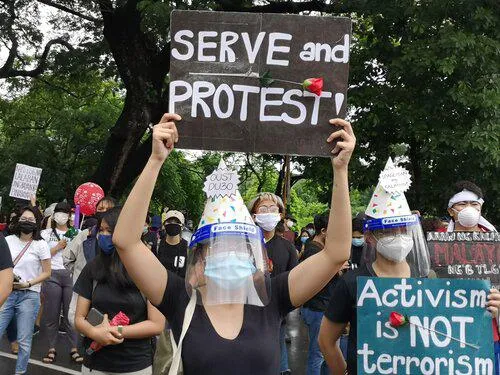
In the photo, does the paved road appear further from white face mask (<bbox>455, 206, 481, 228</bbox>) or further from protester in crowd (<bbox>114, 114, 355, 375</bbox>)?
protester in crowd (<bbox>114, 114, 355, 375</bbox>)

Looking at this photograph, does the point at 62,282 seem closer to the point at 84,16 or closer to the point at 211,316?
the point at 211,316

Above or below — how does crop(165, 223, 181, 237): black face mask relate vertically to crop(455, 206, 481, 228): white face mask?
above

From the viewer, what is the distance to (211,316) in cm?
271

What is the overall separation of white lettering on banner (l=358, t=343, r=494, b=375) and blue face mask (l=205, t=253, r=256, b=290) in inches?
35.6

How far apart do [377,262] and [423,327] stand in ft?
1.31

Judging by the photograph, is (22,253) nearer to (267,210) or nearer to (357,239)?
(267,210)

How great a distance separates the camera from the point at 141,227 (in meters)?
2.68

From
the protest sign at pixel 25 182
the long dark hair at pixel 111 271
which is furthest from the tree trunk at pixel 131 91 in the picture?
the long dark hair at pixel 111 271

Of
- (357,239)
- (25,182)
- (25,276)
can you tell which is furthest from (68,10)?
(357,239)

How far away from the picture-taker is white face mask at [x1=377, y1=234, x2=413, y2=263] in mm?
3512

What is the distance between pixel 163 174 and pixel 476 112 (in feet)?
63.4

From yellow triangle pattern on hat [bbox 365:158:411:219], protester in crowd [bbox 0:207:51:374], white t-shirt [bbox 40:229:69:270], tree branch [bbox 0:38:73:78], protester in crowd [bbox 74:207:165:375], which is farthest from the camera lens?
tree branch [bbox 0:38:73:78]

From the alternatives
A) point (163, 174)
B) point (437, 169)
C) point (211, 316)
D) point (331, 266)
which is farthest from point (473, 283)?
point (163, 174)

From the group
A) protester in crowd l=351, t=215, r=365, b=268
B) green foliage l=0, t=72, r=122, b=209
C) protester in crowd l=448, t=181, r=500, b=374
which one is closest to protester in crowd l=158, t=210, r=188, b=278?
protester in crowd l=351, t=215, r=365, b=268
